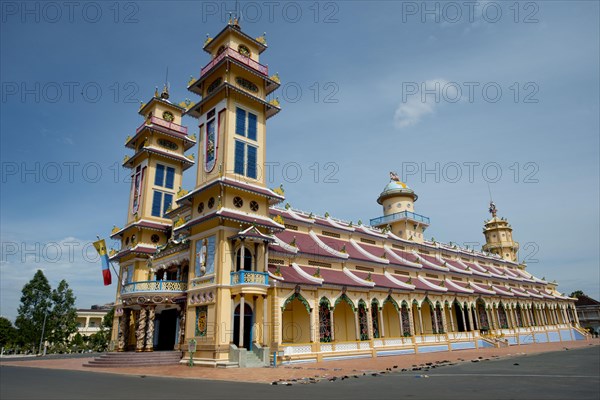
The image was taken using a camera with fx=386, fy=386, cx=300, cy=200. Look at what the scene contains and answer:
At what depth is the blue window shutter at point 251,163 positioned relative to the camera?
27.7m

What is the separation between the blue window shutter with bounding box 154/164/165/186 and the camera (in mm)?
37250

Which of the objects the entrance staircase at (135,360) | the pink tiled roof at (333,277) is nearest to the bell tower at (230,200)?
the entrance staircase at (135,360)

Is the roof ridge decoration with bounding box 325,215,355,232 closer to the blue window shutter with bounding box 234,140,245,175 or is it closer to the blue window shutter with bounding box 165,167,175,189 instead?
the blue window shutter with bounding box 234,140,245,175

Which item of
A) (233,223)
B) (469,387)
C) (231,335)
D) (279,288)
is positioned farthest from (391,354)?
(469,387)

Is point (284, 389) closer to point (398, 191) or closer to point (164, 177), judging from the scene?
point (164, 177)

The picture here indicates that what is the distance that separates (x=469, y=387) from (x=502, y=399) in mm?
2704

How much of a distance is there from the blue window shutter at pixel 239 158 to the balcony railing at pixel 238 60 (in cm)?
622

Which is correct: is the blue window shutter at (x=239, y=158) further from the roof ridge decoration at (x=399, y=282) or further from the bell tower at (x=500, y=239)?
the bell tower at (x=500, y=239)

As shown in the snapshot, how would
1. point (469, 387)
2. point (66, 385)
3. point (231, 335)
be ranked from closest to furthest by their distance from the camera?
point (469, 387) → point (66, 385) → point (231, 335)

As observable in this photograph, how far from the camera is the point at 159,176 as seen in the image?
37562 mm

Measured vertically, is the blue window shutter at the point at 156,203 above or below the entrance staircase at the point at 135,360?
above

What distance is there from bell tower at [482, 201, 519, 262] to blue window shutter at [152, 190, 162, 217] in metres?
60.9

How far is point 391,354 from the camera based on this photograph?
Answer: 3072 cm

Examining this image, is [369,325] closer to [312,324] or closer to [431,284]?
[312,324]
